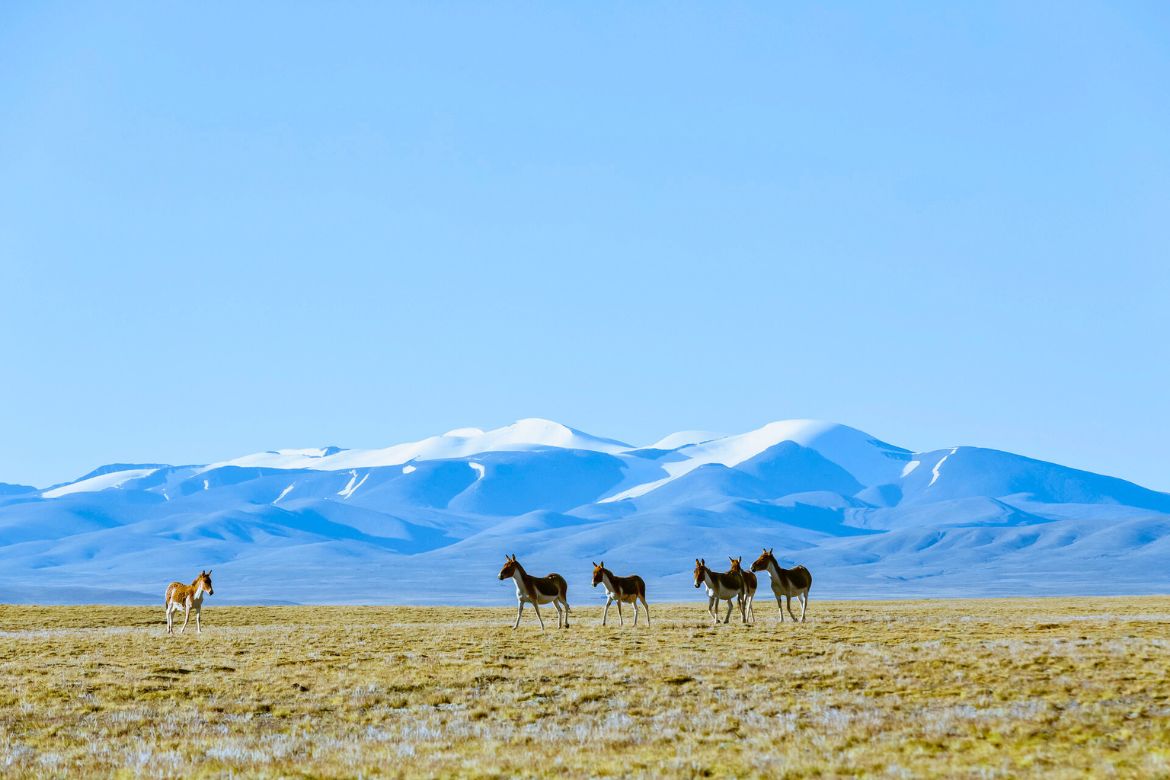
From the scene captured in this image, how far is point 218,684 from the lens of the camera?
89.9ft

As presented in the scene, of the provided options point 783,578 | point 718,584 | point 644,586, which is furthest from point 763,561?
point 644,586

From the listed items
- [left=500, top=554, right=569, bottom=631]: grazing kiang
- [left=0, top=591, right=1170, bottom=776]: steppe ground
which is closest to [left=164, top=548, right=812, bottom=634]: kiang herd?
[left=500, top=554, right=569, bottom=631]: grazing kiang

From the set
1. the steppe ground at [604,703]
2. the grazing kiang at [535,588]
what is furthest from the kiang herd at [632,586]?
the steppe ground at [604,703]

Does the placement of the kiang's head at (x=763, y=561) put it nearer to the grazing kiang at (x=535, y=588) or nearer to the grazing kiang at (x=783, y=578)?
the grazing kiang at (x=783, y=578)

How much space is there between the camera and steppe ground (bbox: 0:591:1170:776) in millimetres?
18328

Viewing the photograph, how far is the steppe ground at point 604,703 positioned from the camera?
60.1ft

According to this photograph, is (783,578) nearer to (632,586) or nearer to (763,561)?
(763,561)

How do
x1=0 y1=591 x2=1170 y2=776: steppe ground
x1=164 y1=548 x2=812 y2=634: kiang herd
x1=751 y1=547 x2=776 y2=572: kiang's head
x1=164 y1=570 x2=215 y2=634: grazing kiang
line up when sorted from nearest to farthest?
1. x1=0 y1=591 x2=1170 y2=776: steppe ground
2. x1=164 y1=548 x2=812 y2=634: kiang herd
3. x1=751 y1=547 x2=776 y2=572: kiang's head
4. x1=164 y1=570 x2=215 y2=634: grazing kiang

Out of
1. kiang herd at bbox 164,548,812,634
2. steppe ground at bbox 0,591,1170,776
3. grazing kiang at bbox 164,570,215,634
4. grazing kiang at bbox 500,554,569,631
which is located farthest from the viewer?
grazing kiang at bbox 164,570,215,634

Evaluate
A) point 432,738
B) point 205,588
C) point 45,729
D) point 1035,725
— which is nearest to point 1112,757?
point 1035,725

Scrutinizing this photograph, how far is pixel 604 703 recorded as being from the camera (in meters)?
24.3

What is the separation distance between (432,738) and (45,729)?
21.9 ft

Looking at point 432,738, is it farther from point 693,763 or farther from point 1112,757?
point 1112,757

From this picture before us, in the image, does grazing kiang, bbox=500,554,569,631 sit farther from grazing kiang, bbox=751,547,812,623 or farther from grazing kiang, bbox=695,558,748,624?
grazing kiang, bbox=751,547,812,623
